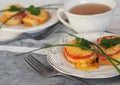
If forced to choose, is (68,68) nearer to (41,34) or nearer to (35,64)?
(35,64)

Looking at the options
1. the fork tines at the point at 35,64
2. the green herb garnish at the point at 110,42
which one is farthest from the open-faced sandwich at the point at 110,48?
the fork tines at the point at 35,64

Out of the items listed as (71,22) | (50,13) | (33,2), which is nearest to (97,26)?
(71,22)

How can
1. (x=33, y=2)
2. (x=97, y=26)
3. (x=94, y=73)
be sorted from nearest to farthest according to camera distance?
(x=94, y=73), (x=97, y=26), (x=33, y=2)

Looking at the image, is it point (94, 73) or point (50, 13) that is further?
point (50, 13)

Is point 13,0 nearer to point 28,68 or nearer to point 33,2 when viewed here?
point 33,2

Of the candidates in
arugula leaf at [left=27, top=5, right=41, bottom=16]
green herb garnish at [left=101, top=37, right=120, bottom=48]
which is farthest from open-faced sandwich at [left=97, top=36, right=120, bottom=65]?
arugula leaf at [left=27, top=5, right=41, bottom=16]

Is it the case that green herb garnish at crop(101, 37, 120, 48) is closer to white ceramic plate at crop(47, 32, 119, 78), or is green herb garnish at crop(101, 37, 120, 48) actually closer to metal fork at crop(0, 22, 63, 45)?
white ceramic plate at crop(47, 32, 119, 78)

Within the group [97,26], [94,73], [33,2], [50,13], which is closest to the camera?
[94,73]

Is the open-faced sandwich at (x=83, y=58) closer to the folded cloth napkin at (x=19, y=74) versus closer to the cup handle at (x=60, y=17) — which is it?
the folded cloth napkin at (x=19, y=74)
